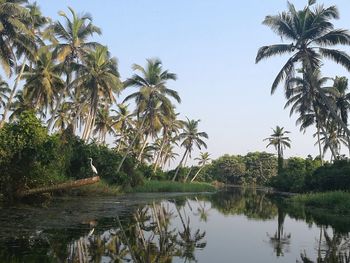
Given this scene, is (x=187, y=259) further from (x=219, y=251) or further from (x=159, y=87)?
(x=159, y=87)

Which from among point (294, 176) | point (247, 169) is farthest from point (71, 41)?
point (247, 169)

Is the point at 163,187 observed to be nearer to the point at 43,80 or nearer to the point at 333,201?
the point at 43,80

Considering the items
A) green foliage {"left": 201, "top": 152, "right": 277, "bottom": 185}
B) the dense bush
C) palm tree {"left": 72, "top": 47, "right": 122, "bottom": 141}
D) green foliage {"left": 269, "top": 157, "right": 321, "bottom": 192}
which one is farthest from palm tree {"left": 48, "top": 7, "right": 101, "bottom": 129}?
green foliage {"left": 201, "top": 152, "right": 277, "bottom": 185}

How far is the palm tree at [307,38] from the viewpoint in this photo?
28.6 m

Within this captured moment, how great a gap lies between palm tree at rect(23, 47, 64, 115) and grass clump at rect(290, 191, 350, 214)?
24.3 metres

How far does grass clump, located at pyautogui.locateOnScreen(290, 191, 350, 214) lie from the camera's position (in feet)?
78.6

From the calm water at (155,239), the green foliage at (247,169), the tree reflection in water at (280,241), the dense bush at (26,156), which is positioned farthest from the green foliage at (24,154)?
the green foliage at (247,169)

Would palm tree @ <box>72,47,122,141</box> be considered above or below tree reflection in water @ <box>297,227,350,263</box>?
above

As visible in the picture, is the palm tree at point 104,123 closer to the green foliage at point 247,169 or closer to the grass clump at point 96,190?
the grass clump at point 96,190

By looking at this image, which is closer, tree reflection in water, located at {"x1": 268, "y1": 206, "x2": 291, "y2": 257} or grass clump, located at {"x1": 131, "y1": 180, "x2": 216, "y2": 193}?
tree reflection in water, located at {"x1": 268, "y1": 206, "x2": 291, "y2": 257}

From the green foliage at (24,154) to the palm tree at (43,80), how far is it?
55.9ft

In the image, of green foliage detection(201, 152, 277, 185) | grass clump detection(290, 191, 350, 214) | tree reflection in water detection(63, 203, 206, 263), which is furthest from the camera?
green foliage detection(201, 152, 277, 185)

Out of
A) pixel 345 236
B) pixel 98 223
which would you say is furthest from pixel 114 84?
pixel 345 236

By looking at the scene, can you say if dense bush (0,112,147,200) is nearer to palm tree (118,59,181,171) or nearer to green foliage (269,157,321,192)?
palm tree (118,59,181,171)
